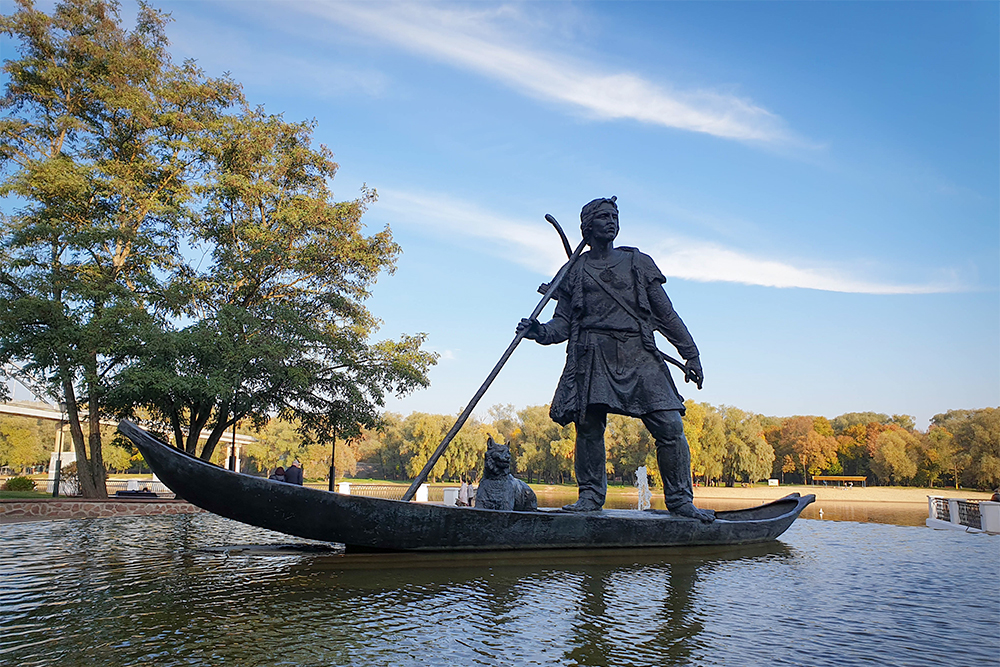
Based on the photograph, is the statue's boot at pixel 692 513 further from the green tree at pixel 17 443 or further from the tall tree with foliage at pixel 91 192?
the green tree at pixel 17 443

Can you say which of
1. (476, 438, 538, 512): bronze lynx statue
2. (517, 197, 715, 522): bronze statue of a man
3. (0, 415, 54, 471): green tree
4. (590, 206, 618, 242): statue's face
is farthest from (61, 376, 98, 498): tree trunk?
(0, 415, 54, 471): green tree

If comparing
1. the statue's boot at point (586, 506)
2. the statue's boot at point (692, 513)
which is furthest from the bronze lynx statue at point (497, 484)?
the statue's boot at point (692, 513)

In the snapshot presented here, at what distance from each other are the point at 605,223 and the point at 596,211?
0.18m

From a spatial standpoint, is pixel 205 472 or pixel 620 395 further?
pixel 620 395

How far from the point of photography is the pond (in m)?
2.92

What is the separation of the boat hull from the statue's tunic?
47.7 inches

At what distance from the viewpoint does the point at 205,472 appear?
4258 mm

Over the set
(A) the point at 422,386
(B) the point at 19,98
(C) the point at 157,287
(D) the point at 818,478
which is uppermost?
(B) the point at 19,98

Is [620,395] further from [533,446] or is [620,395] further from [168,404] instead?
[533,446]

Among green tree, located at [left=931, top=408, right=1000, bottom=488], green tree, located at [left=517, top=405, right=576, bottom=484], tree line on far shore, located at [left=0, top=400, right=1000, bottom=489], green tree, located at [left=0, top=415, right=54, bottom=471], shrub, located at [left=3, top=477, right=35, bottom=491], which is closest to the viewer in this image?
shrub, located at [left=3, top=477, right=35, bottom=491]

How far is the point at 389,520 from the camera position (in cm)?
486

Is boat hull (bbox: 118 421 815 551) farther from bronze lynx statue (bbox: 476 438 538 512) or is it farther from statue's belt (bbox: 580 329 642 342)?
statue's belt (bbox: 580 329 642 342)

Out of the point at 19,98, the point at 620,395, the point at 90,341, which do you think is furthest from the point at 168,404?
the point at 620,395

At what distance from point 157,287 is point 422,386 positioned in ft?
28.1
